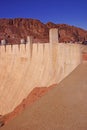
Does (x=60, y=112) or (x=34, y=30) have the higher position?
(x=34, y=30)

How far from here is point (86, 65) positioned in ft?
59.9

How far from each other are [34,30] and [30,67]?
48.6m

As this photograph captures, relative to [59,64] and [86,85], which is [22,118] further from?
[59,64]

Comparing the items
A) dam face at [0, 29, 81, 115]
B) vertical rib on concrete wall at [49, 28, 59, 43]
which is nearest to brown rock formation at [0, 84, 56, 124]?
dam face at [0, 29, 81, 115]

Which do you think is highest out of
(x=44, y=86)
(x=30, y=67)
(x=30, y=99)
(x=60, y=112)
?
(x=30, y=67)

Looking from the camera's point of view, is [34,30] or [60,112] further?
[34,30]

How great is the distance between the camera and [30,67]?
27.5 m

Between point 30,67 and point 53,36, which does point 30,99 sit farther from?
point 53,36

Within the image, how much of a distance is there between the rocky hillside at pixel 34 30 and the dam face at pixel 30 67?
36605 millimetres

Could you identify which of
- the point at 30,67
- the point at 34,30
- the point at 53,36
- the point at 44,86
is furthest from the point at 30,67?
the point at 34,30

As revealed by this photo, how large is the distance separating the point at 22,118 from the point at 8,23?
2513 inches

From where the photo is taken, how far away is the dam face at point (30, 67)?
21.2 metres

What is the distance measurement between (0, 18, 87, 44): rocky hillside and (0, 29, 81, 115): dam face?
36605mm

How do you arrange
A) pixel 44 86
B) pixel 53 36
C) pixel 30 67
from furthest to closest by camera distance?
pixel 30 67 → pixel 44 86 → pixel 53 36
